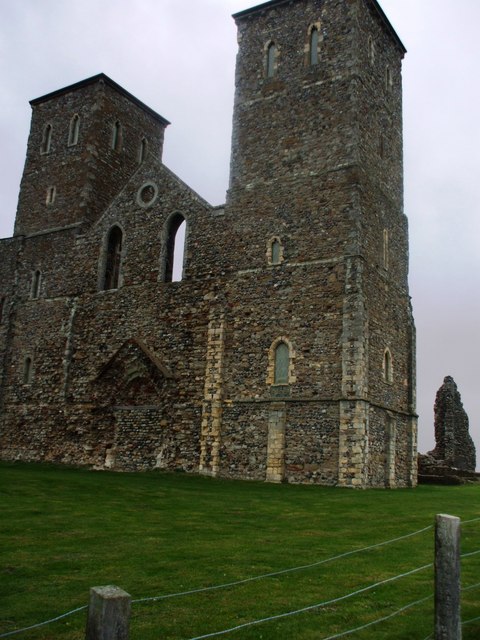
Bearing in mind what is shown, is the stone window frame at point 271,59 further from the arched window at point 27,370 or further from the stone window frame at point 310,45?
the arched window at point 27,370

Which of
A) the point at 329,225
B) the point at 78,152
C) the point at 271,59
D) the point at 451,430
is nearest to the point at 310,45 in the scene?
the point at 271,59

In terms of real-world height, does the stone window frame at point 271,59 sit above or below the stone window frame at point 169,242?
above

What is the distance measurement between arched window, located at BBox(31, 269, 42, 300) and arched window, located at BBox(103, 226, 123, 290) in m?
3.59

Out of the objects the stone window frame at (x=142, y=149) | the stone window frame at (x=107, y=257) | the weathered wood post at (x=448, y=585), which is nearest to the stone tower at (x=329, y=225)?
the stone window frame at (x=107, y=257)

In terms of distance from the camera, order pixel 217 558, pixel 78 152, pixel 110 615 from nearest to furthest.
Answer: pixel 110 615
pixel 217 558
pixel 78 152

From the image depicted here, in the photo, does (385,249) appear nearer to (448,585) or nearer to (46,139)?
(46,139)

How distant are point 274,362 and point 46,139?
57.6ft

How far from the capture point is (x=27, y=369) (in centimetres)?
2894

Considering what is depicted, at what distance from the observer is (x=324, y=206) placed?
23.0 m

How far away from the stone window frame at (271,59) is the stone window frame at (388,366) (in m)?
11.1

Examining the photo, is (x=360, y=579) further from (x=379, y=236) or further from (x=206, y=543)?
(x=379, y=236)

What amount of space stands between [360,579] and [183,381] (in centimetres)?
1553

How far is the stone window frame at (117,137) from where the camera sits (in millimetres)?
32031

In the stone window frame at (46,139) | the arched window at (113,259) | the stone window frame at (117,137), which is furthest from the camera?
the stone window frame at (46,139)
